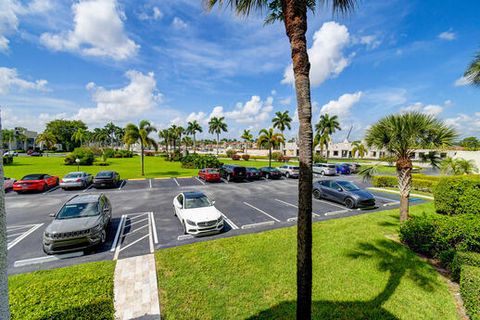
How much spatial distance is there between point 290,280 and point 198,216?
4.48 meters

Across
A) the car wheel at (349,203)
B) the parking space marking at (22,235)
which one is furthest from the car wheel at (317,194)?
the parking space marking at (22,235)

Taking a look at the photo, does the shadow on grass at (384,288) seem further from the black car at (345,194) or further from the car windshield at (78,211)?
the car windshield at (78,211)

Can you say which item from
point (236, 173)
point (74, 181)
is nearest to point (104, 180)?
point (74, 181)

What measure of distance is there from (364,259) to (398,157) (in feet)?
16.0

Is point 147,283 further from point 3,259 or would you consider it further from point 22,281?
point 3,259

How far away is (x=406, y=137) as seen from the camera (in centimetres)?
816

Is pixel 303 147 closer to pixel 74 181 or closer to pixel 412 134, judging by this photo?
pixel 412 134

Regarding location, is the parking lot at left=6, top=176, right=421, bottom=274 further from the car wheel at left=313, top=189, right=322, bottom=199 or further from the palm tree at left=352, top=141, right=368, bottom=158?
the palm tree at left=352, top=141, right=368, bottom=158

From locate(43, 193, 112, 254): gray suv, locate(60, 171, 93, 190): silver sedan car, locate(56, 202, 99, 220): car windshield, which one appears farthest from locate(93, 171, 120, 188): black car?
locate(56, 202, 99, 220): car windshield

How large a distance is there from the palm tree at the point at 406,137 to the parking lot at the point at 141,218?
3.82 metres

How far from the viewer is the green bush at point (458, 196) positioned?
8.30 meters

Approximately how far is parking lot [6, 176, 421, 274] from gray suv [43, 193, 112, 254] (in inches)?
14.9

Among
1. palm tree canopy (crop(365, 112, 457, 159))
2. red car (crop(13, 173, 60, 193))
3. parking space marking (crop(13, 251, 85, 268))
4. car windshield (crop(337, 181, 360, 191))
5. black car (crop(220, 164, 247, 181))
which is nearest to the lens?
parking space marking (crop(13, 251, 85, 268))

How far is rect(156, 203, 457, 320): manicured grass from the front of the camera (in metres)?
4.36
